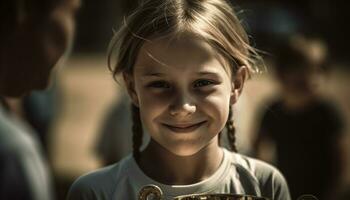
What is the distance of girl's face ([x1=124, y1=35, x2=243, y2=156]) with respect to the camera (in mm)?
1320

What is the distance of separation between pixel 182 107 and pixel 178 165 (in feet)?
0.36

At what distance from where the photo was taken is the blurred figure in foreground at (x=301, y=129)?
181cm

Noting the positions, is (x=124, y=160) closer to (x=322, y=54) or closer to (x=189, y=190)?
(x=189, y=190)

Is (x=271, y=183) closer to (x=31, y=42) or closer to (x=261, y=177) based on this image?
(x=261, y=177)

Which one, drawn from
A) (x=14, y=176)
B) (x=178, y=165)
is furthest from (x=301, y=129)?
(x=14, y=176)

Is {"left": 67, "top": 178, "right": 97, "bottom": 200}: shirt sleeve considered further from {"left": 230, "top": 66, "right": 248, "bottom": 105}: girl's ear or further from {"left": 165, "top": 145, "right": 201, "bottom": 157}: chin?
{"left": 230, "top": 66, "right": 248, "bottom": 105}: girl's ear

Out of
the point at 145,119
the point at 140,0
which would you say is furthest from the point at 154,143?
the point at 140,0

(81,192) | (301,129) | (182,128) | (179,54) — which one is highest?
(179,54)

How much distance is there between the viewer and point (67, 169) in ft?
8.63

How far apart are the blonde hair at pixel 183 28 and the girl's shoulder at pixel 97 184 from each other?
5 centimetres

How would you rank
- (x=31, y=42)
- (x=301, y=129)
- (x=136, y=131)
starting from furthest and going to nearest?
(x=301, y=129), (x=31, y=42), (x=136, y=131)

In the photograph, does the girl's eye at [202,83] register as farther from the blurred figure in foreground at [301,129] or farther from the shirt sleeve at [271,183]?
the blurred figure in foreground at [301,129]

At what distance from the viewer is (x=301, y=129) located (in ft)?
7.00

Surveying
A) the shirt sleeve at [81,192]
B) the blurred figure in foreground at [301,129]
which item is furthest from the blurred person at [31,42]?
the blurred figure in foreground at [301,129]
